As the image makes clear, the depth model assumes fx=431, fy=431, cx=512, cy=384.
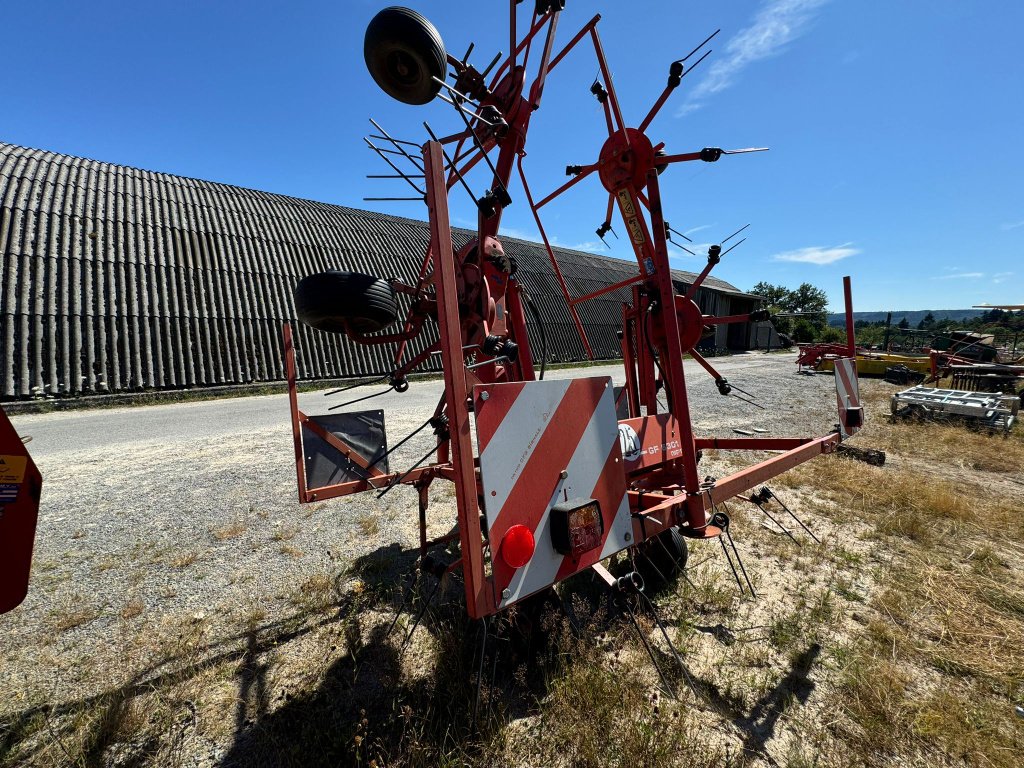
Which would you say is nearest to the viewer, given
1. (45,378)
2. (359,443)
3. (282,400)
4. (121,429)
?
(359,443)

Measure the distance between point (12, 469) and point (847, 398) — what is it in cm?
486

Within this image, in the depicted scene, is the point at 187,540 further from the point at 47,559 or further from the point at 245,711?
the point at 245,711

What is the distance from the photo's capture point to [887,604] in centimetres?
289

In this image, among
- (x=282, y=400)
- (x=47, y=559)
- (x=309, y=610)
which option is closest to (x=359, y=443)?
(x=309, y=610)

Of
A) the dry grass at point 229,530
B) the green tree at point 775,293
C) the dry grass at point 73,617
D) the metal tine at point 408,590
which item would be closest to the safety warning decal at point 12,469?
the dry grass at point 73,617

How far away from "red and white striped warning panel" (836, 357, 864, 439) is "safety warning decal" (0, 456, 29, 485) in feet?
15.4

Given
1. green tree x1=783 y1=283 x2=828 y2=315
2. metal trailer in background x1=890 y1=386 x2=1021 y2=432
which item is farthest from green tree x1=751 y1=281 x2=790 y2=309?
metal trailer in background x1=890 y1=386 x2=1021 y2=432

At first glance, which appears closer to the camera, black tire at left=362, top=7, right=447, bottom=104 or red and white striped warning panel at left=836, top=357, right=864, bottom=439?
black tire at left=362, top=7, right=447, bottom=104

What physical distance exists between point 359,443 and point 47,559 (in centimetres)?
268

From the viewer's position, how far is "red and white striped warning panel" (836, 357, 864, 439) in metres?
3.39

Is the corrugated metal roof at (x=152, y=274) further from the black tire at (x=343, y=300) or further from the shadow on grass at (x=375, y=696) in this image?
the black tire at (x=343, y=300)

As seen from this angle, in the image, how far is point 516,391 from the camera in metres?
1.74

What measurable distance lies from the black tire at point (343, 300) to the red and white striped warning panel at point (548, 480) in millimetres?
1015

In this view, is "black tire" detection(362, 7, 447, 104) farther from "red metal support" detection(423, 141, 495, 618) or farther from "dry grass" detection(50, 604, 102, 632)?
"dry grass" detection(50, 604, 102, 632)
